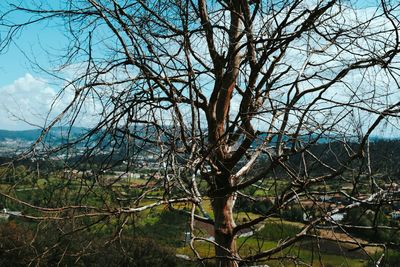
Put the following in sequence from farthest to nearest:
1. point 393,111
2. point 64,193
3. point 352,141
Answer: point 64,193, point 352,141, point 393,111

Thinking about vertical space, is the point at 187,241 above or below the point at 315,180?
below

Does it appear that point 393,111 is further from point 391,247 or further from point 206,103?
point 206,103

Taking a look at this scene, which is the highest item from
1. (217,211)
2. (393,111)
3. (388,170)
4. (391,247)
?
(393,111)

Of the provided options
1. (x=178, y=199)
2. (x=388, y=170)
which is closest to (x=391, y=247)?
(x=388, y=170)

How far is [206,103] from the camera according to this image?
2924 millimetres

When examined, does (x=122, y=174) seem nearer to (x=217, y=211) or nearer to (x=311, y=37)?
(x=217, y=211)

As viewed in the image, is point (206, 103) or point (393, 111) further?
point (206, 103)

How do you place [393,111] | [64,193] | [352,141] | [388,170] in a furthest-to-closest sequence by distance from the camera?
[64,193] → [388,170] → [352,141] → [393,111]

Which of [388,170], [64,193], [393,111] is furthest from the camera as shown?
[64,193]

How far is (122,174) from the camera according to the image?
2.51 m

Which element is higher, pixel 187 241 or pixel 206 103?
pixel 206 103

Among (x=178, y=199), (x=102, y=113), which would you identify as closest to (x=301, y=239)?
(x=178, y=199)

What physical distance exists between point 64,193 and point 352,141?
180cm

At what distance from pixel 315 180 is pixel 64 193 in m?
1.57
